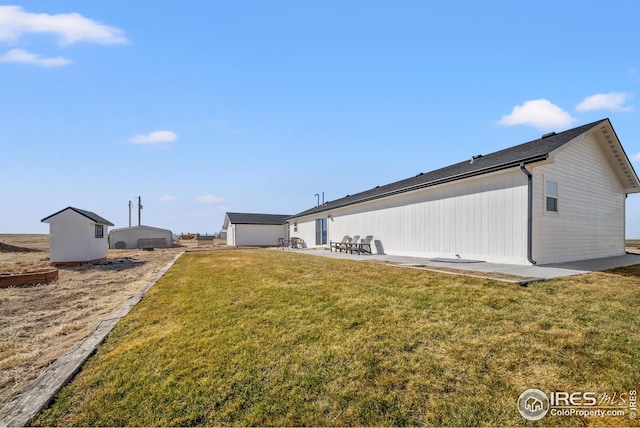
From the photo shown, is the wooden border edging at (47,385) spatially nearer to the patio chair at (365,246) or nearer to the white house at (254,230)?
the patio chair at (365,246)

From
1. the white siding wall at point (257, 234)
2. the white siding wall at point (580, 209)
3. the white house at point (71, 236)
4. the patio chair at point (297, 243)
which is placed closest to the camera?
the white siding wall at point (580, 209)

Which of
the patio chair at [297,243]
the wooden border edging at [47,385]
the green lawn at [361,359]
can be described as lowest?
the patio chair at [297,243]

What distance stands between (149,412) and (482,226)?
10.5m

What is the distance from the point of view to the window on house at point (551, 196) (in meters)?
9.54

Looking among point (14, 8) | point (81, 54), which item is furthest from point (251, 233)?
point (14, 8)

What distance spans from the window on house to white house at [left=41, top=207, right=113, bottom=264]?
21.0 meters

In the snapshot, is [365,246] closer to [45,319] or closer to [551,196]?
[551,196]

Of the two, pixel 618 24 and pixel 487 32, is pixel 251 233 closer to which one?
pixel 487 32

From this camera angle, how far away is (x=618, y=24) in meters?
8.34

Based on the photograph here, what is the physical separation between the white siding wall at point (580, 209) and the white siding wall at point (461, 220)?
0.55m

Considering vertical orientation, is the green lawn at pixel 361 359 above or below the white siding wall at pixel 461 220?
below

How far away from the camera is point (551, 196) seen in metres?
9.67

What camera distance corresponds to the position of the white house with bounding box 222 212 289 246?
33094 millimetres

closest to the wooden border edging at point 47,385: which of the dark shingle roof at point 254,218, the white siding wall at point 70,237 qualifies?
the white siding wall at point 70,237
